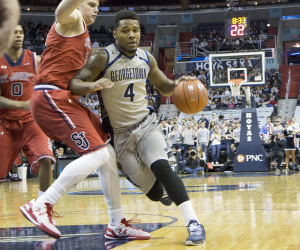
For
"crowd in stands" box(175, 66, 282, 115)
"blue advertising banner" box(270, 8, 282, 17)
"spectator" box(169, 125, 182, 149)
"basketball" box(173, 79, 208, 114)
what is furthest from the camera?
"blue advertising banner" box(270, 8, 282, 17)

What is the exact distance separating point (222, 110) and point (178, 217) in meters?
14.4

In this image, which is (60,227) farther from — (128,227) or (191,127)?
(191,127)

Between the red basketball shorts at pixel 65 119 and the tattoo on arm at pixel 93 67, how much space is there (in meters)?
0.17

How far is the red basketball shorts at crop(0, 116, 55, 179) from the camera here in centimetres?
367

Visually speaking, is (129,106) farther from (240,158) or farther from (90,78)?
(240,158)

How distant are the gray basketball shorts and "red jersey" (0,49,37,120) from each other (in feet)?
3.65

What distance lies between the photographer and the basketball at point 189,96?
3.34 metres

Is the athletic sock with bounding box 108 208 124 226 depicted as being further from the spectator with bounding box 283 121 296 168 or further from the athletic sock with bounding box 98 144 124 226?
the spectator with bounding box 283 121 296 168

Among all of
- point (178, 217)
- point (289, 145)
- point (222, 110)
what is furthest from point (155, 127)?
point (222, 110)

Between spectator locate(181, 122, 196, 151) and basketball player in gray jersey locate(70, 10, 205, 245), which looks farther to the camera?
spectator locate(181, 122, 196, 151)

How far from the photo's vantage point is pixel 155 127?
3.32 m

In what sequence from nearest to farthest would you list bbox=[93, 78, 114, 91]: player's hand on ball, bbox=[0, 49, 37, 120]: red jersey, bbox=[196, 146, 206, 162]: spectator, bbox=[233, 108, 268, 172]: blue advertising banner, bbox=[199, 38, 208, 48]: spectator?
bbox=[93, 78, 114, 91]: player's hand on ball → bbox=[0, 49, 37, 120]: red jersey → bbox=[233, 108, 268, 172]: blue advertising banner → bbox=[196, 146, 206, 162]: spectator → bbox=[199, 38, 208, 48]: spectator

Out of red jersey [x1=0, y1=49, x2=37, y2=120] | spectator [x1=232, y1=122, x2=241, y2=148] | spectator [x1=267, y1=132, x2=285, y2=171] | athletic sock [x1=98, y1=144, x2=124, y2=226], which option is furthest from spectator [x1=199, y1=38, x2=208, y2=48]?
athletic sock [x1=98, y1=144, x2=124, y2=226]

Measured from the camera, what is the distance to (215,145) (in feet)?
42.7
